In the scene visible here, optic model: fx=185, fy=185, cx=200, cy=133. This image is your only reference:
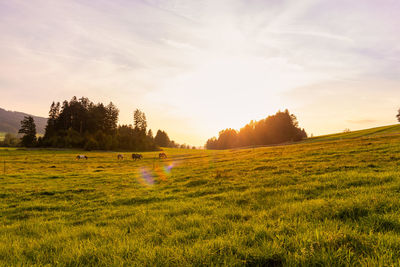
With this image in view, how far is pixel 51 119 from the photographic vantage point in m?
105

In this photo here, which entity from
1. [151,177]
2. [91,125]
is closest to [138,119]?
[91,125]

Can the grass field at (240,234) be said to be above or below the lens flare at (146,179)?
above

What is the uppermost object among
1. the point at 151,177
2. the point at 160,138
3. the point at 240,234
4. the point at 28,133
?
the point at 28,133

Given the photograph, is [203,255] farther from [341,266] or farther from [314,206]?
[314,206]

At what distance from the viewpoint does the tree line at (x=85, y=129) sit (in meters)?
88.8

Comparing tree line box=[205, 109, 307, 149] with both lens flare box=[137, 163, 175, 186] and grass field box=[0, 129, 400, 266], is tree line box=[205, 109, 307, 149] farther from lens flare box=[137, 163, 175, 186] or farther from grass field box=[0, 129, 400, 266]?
grass field box=[0, 129, 400, 266]

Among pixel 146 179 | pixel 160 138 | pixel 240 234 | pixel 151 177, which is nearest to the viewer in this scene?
pixel 240 234

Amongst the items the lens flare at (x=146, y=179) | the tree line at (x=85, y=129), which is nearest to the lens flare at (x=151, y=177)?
the lens flare at (x=146, y=179)

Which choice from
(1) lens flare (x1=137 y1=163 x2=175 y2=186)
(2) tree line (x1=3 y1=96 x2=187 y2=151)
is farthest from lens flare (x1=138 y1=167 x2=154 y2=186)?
(2) tree line (x1=3 y1=96 x2=187 y2=151)

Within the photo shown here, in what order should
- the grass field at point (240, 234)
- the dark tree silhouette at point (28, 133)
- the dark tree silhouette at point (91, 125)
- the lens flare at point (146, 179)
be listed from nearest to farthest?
the grass field at point (240, 234) < the lens flare at point (146, 179) < the dark tree silhouette at point (28, 133) < the dark tree silhouette at point (91, 125)

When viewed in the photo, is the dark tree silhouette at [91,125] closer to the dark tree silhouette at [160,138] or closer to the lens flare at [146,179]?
the dark tree silhouette at [160,138]

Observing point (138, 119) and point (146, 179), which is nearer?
point (146, 179)

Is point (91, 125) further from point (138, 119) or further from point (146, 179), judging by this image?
point (146, 179)

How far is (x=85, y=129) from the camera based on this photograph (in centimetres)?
10681
